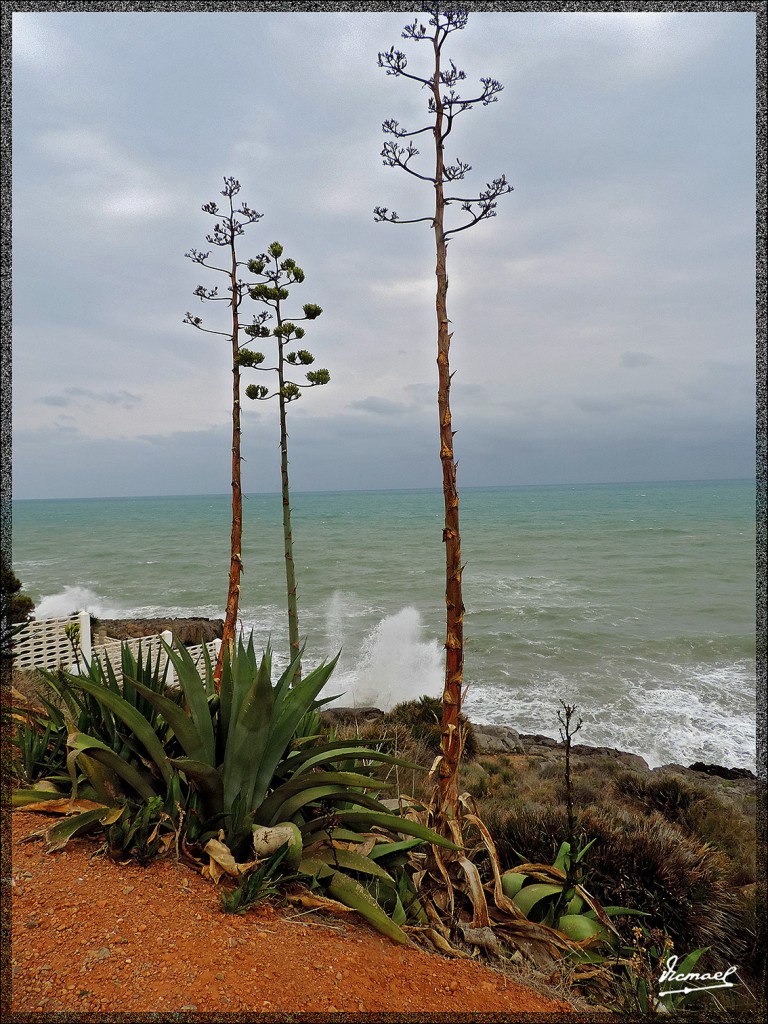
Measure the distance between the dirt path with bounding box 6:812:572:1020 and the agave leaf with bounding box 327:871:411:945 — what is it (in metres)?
0.05

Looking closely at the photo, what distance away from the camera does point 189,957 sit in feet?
6.30

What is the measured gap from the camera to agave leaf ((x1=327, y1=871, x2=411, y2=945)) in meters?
2.38

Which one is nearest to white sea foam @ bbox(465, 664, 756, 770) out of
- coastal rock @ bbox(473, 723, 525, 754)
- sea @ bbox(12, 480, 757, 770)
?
sea @ bbox(12, 480, 757, 770)

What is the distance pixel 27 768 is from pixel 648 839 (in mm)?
4238

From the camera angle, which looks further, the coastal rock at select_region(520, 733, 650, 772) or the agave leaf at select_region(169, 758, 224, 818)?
the coastal rock at select_region(520, 733, 650, 772)

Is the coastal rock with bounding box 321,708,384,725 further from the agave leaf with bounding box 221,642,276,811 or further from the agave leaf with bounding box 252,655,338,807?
the agave leaf with bounding box 221,642,276,811

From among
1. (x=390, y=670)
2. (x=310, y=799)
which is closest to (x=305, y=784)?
(x=310, y=799)

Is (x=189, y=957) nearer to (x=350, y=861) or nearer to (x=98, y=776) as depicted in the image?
(x=350, y=861)

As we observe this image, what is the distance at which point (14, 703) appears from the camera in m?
4.01

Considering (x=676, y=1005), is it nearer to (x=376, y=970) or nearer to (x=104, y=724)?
(x=376, y=970)

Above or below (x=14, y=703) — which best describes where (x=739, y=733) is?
below

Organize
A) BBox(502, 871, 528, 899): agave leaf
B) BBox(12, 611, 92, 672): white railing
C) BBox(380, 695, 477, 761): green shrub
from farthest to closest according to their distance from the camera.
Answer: BBox(12, 611, 92, 672): white railing → BBox(380, 695, 477, 761): green shrub → BBox(502, 871, 528, 899): agave leaf

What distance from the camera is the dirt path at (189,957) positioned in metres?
1.76

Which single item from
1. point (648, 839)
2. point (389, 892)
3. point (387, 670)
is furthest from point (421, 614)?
point (389, 892)
